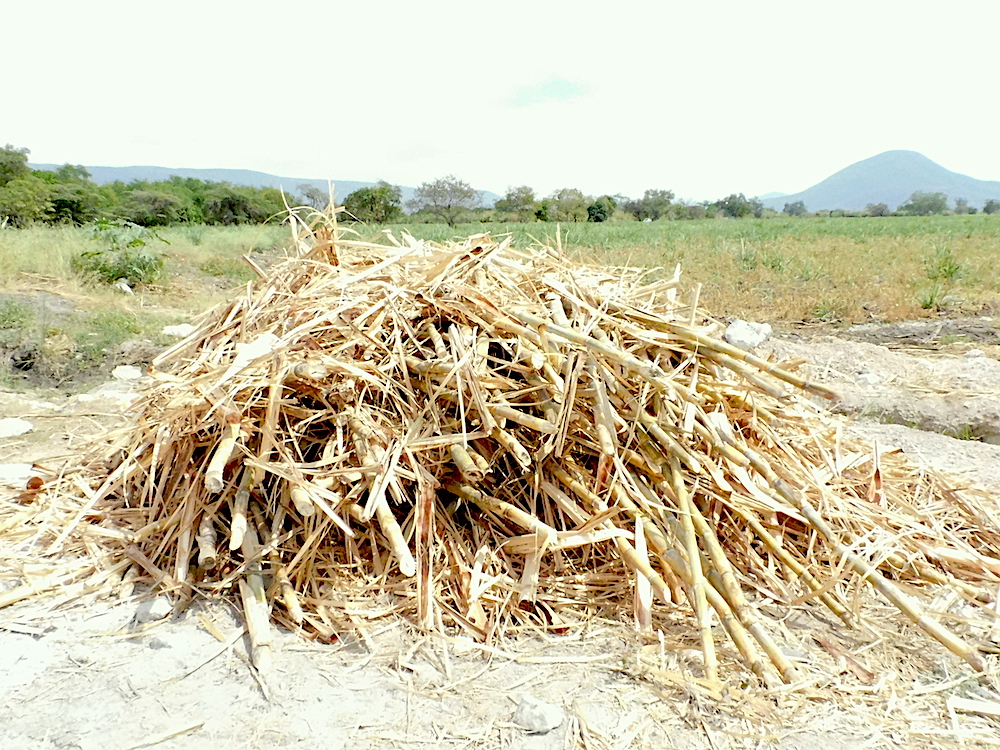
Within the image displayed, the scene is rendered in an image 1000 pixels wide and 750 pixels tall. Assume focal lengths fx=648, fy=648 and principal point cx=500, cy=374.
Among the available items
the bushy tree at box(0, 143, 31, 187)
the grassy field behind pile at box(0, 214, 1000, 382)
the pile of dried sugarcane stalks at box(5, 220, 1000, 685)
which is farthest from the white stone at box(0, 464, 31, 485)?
the bushy tree at box(0, 143, 31, 187)

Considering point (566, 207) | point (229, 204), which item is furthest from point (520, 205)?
point (229, 204)

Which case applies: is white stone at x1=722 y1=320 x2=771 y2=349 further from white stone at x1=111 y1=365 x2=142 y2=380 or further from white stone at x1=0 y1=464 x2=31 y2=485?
white stone at x1=111 y1=365 x2=142 y2=380

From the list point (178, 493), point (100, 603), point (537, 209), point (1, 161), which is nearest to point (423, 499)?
point (178, 493)

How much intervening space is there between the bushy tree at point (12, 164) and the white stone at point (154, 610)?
4256 centimetres

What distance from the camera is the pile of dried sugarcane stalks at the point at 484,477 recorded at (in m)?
2.01

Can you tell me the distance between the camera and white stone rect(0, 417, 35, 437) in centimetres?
431

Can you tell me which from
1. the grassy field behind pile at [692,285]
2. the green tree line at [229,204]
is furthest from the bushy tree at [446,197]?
the grassy field behind pile at [692,285]

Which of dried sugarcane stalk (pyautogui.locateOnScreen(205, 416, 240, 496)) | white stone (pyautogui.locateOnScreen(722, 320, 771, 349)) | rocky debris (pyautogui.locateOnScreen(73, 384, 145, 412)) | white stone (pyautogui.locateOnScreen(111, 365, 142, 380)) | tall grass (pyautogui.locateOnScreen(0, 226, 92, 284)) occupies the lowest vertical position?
rocky debris (pyautogui.locateOnScreen(73, 384, 145, 412))

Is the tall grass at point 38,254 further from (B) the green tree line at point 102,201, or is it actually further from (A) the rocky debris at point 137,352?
(B) the green tree line at point 102,201

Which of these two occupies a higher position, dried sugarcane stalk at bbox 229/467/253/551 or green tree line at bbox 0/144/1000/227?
green tree line at bbox 0/144/1000/227

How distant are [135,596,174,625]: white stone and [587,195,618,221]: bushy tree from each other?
1621 inches

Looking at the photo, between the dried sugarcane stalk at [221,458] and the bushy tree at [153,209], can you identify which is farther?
the bushy tree at [153,209]

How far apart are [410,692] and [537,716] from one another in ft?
1.15

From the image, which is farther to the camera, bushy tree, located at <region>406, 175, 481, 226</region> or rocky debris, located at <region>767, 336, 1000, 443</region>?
bushy tree, located at <region>406, 175, 481, 226</region>
